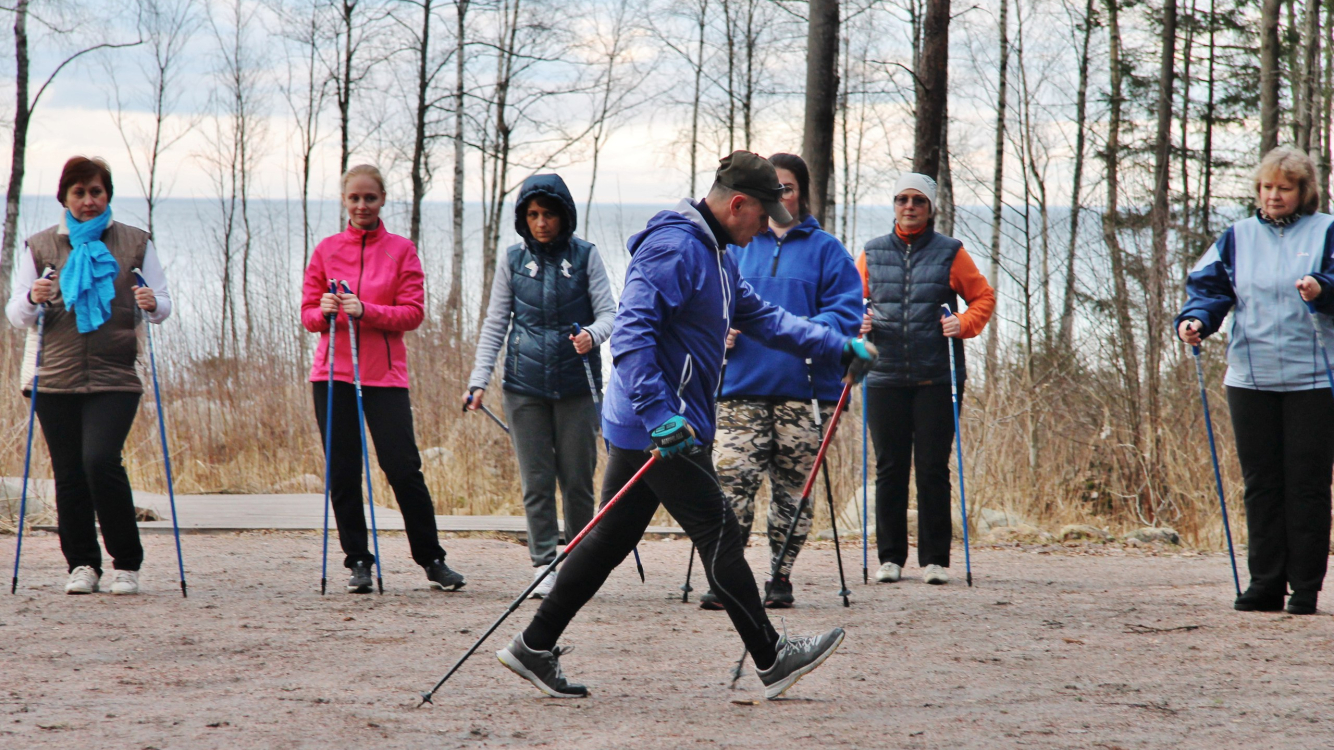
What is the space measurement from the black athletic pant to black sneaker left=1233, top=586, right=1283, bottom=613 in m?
2.81

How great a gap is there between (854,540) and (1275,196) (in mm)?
3858

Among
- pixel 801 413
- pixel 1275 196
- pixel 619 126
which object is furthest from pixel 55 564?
pixel 619 126

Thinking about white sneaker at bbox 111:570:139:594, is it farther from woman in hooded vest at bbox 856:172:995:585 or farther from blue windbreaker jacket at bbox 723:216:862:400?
woman in hooded vest at bbox 856:172:995:585

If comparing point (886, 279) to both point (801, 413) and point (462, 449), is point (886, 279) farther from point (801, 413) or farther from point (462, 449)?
point (462, 449)

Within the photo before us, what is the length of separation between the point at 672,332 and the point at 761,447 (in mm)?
1746

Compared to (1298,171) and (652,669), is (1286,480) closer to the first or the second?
(1298,171)

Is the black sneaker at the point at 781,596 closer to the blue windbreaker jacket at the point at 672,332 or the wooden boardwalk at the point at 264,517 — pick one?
the blue windbreaker jacket at the point at 672,332

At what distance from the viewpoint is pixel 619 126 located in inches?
1256

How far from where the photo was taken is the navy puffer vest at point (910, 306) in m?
6.32

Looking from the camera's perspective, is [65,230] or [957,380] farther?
[957,380]

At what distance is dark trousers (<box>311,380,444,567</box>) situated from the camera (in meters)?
5.84

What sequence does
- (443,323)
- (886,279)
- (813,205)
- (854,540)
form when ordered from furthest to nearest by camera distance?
(443,323) < (813,205) < (854,540) < (886,279)

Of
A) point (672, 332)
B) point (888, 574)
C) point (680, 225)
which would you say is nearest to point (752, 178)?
point (680, 225)

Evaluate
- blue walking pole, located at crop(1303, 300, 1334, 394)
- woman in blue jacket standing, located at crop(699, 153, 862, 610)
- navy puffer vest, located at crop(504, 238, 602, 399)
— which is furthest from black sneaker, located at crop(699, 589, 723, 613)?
blue walking pole, located at crop(1303, 300, 1334, 394)
